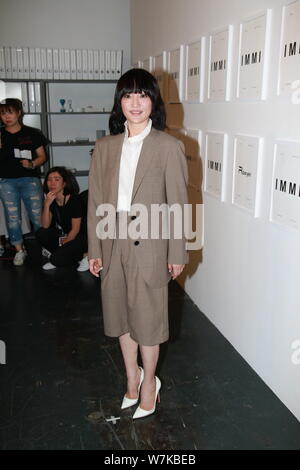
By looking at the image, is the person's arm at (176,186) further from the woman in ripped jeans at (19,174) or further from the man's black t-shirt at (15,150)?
the man's black t-shirt at (15,150)

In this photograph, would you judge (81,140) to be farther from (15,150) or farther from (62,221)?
(62,221)

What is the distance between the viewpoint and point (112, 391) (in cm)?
205

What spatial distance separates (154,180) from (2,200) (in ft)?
8.63

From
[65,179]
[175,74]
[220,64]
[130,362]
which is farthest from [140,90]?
[65,179]

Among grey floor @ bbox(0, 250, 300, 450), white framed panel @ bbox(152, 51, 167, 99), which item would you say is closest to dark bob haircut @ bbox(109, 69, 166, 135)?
grey floor @ bbox(0, 250, 300, 450)

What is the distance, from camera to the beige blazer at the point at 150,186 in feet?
5.35

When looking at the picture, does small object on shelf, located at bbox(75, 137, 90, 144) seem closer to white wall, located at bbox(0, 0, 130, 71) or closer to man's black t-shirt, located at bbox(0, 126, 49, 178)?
man's black t-shirt, located at bbox(0, 126, 49, 178)

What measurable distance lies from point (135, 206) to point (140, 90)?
43cm

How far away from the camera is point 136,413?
6.10 ft

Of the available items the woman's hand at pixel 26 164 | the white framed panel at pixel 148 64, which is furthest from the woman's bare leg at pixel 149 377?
the white framed panel at pixel 148 64

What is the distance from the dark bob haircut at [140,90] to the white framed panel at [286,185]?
0.51m

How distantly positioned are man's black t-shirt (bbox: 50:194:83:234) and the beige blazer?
1.91 meters

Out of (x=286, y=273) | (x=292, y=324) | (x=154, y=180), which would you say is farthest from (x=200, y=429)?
(x=154, y=180)

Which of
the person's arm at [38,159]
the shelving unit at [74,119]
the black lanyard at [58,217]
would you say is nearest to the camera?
the black lanyard at [58,217]
